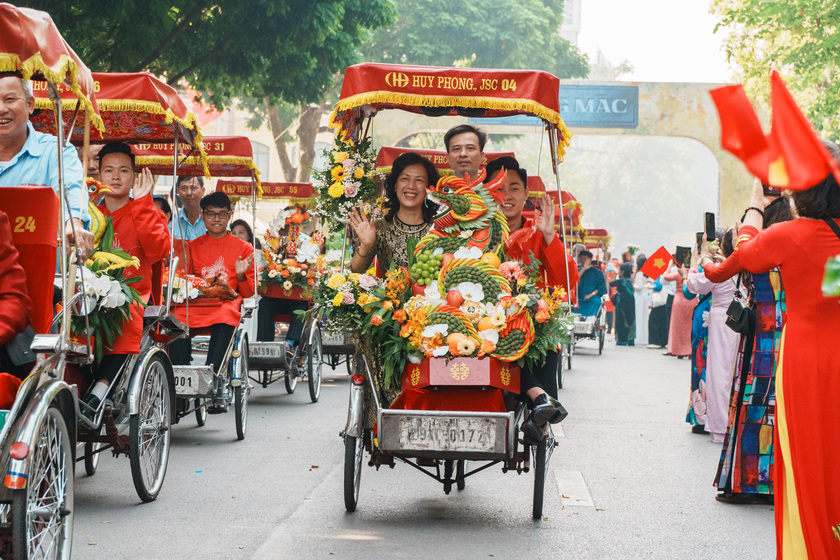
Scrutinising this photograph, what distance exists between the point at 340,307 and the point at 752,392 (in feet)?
8.81

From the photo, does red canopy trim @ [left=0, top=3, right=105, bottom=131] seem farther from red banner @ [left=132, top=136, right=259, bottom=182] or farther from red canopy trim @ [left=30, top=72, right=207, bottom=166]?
red banner @ [left=132, top=136, right=259, bottom=182]

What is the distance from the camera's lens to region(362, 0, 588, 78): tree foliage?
34.9 m

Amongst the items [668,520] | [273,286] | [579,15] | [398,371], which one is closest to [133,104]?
[398,371]

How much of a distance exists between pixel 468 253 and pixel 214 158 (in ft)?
18.1

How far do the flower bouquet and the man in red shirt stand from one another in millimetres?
810

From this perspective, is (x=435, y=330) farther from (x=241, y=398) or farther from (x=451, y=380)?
(x=241, y=398)

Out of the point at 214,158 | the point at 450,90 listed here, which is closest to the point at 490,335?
the point at 450,90

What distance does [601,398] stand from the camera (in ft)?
42.6

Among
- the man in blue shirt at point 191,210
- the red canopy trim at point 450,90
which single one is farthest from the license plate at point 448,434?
the man in blue shirt at point 191,210

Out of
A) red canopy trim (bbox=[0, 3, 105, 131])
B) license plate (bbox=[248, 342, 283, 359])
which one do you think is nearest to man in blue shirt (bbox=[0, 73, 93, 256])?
red canopy trim (bbox=[0, 3, 105, 131])

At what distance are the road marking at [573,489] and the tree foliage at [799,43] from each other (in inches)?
455

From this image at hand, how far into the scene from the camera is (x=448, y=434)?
5570 mm

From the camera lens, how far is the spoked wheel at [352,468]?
19.2 ft

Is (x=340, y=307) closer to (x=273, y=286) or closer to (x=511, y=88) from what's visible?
(x=511, y=88)
